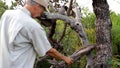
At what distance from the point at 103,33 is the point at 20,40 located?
1403 millimetres

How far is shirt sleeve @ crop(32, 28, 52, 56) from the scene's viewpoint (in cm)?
371

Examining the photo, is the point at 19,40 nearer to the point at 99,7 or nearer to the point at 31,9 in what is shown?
the point at 31,9

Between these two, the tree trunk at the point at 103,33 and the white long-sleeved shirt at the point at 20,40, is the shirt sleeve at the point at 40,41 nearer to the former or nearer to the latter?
the white long-sleeved shirt at the point at 20,40

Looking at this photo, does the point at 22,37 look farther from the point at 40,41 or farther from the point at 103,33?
the point at 103,33

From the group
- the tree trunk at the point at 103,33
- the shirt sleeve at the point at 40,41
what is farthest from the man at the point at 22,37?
the tree trunk at the point at 103,33

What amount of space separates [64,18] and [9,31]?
1361mm

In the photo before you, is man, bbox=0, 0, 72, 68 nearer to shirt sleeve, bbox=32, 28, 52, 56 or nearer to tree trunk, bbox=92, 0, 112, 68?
shirt sleeve, bbox=32, 28, 52, 56

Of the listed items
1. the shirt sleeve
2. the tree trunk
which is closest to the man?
the shirt sleeve

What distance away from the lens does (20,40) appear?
3.74 meters

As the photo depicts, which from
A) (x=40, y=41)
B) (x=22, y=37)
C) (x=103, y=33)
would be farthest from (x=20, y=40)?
(x=103, y=33)

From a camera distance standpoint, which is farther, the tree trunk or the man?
the tree trunk

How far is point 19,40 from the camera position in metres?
3.74

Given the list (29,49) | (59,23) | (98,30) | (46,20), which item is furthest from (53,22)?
(59,23)

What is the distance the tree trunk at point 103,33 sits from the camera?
4828 mm
